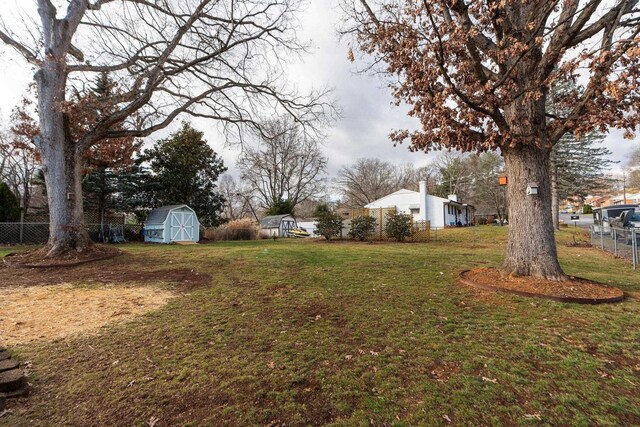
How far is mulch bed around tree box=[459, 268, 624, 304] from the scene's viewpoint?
171 inches

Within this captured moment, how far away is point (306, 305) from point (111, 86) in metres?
10.1

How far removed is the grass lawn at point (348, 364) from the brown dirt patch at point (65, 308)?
35 centimetres

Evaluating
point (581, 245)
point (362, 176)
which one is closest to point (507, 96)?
point (581, 245)

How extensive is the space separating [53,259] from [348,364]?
30.9 feet

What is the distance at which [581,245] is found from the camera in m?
14.2

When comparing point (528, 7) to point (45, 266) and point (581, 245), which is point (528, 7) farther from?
point (581, 245)

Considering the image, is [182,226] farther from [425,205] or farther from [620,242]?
[425,205]

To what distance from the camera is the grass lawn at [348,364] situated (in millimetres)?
2043

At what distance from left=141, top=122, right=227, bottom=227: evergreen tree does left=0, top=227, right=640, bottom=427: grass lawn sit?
17.5 meters

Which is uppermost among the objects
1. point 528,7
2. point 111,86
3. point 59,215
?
point 111,86

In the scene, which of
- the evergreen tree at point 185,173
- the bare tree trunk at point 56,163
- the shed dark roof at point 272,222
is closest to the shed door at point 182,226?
the evergreen tree at point 185,173

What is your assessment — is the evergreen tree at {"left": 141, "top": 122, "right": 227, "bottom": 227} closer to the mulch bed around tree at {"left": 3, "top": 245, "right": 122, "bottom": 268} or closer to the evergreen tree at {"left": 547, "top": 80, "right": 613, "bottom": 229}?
the mulch bed around tree at {"left": 3, "top": 245, "right": 122, "bottom": 268}

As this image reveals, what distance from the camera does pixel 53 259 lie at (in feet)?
26.7

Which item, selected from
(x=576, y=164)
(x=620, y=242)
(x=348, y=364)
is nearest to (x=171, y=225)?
(x=348, y=364)
